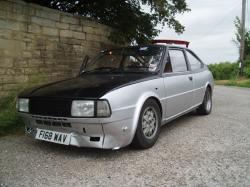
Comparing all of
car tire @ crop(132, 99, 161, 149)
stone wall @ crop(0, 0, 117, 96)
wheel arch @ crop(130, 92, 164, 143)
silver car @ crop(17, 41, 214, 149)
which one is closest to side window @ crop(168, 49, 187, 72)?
silver car @ crop(17, 41, 214, 149)

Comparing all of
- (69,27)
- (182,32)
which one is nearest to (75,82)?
(69,27)

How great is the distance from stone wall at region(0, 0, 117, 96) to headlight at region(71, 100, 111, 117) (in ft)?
10.3

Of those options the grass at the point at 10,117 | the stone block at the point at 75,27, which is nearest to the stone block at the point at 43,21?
the stone block at the point at 75,27

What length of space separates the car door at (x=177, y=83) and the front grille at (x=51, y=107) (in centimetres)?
163

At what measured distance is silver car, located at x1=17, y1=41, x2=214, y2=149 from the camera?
393 centimetres

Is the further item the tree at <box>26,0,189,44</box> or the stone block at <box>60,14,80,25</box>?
the tree at <box>26,0,189,44</box>

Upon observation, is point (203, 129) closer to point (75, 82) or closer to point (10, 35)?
point (75, 82)

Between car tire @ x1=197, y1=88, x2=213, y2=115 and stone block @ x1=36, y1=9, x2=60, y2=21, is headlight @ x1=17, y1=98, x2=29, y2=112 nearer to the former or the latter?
stone block @ x1=36, y1=9, x2=60, y2=21

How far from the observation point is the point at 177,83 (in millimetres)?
5410

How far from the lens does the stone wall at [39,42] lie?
6.62m

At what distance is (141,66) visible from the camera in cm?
513

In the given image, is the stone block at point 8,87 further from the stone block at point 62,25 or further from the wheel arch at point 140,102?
A: the wheel arch at point 140,102

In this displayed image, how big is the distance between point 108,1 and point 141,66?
491cm

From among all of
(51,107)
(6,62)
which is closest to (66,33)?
(6,62)
